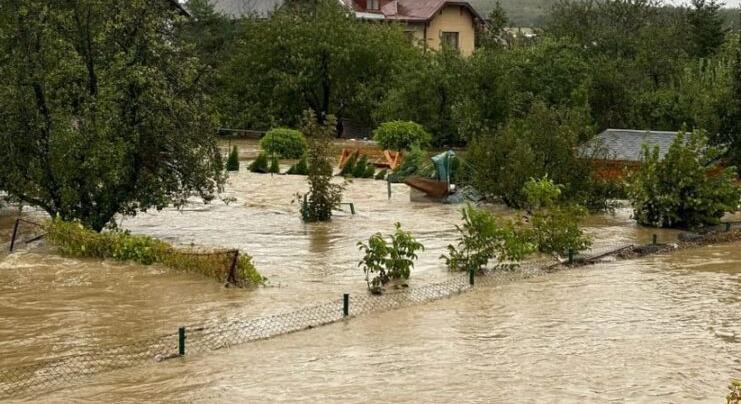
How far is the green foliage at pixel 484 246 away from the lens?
2027cm

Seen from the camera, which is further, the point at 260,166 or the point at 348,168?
the point at 260,166

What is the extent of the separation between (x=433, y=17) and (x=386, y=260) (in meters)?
53.0

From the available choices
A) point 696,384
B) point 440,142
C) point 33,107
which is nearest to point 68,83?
point 33,107

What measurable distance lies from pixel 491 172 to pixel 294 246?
7541 millimetres

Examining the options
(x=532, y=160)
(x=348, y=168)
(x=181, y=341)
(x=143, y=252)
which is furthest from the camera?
(x=348, y=168)

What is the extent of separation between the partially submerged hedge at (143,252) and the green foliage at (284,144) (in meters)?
21.5

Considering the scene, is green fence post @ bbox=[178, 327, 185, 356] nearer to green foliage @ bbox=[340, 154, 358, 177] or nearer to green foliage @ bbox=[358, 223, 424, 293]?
green foliage @ bbox=[358, 223, 424, 293]

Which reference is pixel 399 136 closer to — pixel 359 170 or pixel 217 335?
pixel 359 170

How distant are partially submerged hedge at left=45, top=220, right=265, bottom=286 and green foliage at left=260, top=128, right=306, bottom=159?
2152 centimetres

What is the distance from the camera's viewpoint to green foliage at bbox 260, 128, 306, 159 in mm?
43969

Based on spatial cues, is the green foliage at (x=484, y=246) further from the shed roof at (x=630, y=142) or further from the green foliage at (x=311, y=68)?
the green foliage at (x=311, y=68)

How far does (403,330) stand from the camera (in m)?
16.0

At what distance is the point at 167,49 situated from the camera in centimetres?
2409

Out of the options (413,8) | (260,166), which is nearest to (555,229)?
(260,166)
